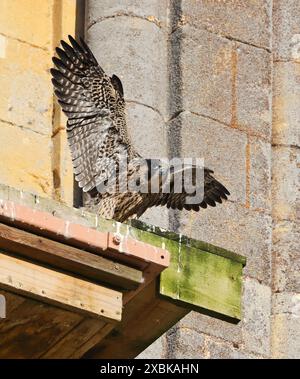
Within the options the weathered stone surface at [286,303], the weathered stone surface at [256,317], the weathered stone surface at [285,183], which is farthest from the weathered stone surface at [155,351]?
the weathered stone surface at [285,183]

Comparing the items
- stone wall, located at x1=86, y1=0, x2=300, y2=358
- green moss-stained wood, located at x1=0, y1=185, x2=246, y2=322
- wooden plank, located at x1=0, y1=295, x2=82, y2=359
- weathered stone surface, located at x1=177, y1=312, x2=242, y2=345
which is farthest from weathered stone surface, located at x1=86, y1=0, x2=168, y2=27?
wooden plank, located at x1=0, y1=295, x2=82, y2=359

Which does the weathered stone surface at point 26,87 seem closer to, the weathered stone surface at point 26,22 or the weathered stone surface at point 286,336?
the weathered stone surface at point 26,22

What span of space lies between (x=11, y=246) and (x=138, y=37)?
11.5 ft

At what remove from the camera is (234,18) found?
10.4m

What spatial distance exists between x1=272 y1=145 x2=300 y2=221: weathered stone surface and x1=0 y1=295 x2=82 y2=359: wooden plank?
11.1ft

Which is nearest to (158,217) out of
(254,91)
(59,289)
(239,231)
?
(239,231)

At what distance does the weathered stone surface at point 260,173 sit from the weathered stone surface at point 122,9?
82 cm

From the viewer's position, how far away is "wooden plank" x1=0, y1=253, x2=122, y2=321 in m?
6.72

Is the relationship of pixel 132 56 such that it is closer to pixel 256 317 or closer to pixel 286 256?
pixel 286 256

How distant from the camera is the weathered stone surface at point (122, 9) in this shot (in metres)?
10.1

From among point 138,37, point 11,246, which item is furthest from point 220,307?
point 138,37

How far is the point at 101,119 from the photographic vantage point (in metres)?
9.97

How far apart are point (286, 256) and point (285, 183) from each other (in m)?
0.40
